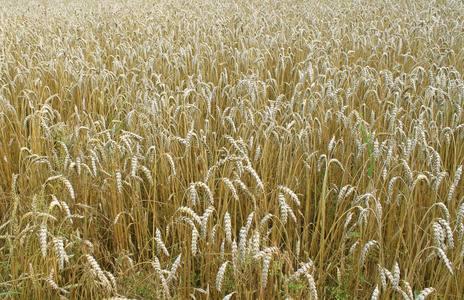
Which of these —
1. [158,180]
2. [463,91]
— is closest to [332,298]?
[158,180]

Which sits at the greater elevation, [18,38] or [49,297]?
[18,38]

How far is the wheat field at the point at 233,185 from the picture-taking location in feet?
3.97

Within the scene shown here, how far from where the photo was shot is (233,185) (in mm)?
1602

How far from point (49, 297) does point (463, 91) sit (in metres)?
2.39

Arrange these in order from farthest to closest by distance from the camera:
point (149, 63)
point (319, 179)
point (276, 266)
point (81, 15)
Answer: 1. point (81, 15)
2. point (149, 63)
3. point (319, 179)
4. point (276, 266)

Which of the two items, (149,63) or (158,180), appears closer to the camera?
(158,180)

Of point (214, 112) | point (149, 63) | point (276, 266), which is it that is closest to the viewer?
point (276, 266)

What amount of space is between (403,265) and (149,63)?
7.94 feet

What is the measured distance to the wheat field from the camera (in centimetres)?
121

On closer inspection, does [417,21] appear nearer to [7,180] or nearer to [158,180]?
[158,180]

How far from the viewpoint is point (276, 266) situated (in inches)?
47.6

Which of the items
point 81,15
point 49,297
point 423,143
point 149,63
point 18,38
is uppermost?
point 81,15

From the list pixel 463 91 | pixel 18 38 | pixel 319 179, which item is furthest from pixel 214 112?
pixel 18 38

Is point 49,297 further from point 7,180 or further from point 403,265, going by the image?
point 403,265
